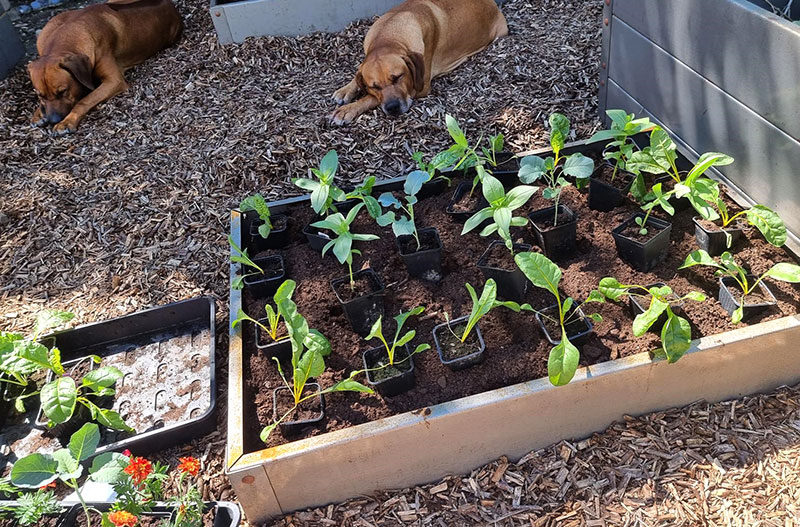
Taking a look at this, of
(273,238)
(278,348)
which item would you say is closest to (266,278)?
(273,238)

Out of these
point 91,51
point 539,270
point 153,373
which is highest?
point 91,51

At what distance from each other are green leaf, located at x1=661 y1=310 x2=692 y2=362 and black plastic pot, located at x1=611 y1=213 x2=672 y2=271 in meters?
0.45

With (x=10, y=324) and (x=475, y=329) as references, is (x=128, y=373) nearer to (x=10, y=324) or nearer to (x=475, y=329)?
(x=10, y=324)

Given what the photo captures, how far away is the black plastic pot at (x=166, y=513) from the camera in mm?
1896

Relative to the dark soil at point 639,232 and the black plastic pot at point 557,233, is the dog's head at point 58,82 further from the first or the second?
the dark soil at point 639,232

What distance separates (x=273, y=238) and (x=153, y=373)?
0.82 m

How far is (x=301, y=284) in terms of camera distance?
2.63m

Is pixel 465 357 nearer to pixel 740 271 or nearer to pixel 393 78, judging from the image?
pixel 740 271

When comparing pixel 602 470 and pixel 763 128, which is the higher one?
pixel 763 128

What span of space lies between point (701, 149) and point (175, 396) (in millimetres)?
2687

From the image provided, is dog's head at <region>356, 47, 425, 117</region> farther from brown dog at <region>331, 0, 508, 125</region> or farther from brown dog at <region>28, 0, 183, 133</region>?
brown dog at <region>28, 0, 183, 133</region>

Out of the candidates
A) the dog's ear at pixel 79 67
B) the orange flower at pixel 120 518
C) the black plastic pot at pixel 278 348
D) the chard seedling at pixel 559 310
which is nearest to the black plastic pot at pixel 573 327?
the chard seedling at pixel 559 310

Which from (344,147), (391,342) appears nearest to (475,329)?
(391,342)

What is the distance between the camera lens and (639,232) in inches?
96.0
